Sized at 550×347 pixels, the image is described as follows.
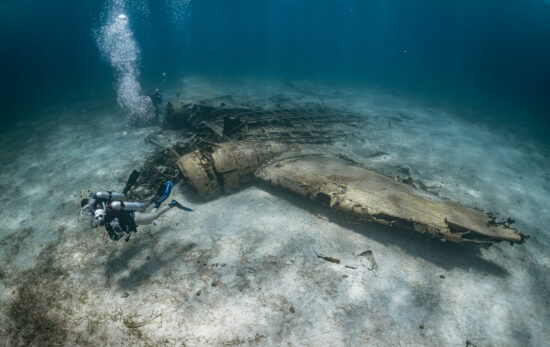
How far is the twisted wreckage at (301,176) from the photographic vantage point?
17.7ft

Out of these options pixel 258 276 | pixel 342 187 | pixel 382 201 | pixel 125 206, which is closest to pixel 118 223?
pixel 125 206

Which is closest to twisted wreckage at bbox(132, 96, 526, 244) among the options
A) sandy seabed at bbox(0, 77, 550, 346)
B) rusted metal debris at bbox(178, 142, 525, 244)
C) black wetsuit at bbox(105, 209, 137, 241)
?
rusted metal debris at bbox(178, 142, 525, 244)

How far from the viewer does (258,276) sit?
4.92 meters

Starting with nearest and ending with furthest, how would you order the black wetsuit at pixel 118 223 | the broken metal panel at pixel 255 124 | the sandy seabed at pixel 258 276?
the sandy seabed at pixel 258 276
the black wetsuit at pixel 118 223
the broken metal panel at pixel 255 124

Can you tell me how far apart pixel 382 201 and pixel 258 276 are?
11.8ft

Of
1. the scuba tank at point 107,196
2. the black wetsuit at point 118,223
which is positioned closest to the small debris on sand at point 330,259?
the black wetsuit at point 118,223

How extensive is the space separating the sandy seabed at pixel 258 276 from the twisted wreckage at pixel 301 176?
0.65 m

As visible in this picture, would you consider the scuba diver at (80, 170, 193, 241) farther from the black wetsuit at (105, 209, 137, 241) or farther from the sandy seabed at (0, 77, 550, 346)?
the sandy seabed at (0, 77, 550, 346)

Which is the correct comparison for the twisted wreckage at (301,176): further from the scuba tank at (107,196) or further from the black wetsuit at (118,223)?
the black wetsuit at (118,223)

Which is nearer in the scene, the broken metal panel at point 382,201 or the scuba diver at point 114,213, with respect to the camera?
the scuba diver at point 114,213

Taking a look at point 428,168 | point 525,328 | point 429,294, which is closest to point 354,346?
point 429,294

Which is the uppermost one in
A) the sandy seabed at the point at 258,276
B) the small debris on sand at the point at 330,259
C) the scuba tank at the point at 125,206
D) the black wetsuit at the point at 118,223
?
the scuba tank at the point at 125,206

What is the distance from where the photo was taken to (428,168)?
1054 centimetres

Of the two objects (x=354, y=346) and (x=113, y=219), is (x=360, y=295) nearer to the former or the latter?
(x=354, y=346)
